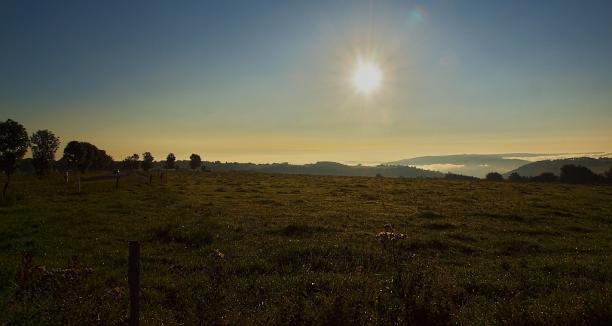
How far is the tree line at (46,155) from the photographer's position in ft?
116

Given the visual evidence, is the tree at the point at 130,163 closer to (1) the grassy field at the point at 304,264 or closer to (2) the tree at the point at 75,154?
(2) the tree at the point at 75,154

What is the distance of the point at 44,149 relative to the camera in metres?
72.8

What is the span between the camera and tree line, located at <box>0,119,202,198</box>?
35.2m

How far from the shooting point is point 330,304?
8969 millimetres

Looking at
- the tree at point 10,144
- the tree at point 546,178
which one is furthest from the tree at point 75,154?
the tree at point 546,178

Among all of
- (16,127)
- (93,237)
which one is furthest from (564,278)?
(16,127)

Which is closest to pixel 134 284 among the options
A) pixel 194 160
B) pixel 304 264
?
pixel 304 264

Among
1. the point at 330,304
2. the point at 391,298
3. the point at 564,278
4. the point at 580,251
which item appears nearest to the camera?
the point at 330,304

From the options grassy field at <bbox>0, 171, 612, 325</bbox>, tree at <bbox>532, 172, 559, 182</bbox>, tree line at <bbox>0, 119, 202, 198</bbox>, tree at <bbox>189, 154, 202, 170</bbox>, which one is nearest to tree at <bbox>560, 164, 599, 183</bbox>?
tree at <bbox>532, 172, 559, 182</bbox>

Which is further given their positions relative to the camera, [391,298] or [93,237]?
[93,237]

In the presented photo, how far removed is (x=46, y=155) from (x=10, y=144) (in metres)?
41.7

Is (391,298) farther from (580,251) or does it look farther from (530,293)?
(580,251)

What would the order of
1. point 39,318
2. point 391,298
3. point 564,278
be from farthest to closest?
point 564,278 < point 391,298 < point 39,318

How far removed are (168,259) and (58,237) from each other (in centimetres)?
725
